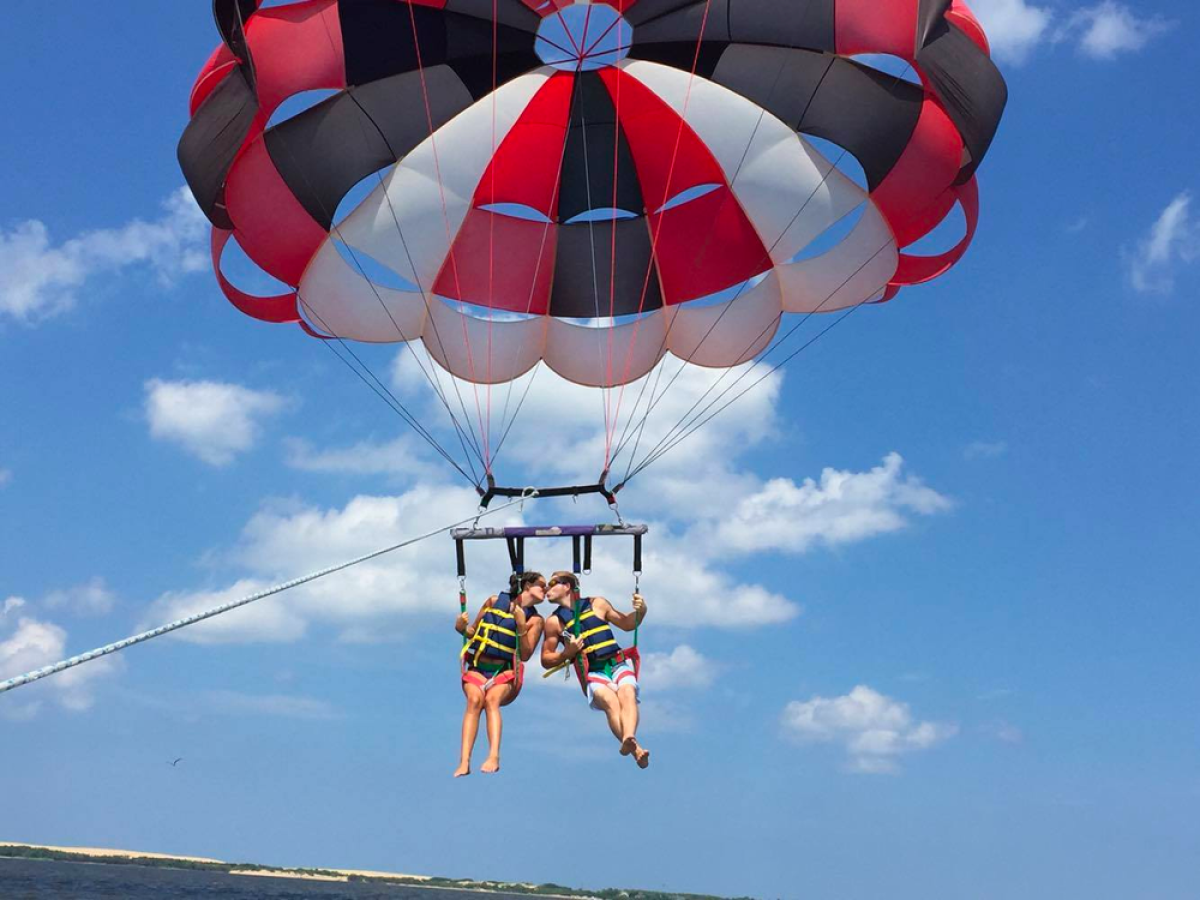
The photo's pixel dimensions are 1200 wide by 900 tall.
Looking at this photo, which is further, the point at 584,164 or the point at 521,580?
the point at 584,164

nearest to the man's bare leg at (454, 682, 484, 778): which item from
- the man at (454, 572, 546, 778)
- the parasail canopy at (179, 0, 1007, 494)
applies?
the man at (454, 572, 546, 778)

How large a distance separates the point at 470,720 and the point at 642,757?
4.87ft

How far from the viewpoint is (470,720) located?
1033cm

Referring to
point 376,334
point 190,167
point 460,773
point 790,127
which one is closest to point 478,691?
point 460,773

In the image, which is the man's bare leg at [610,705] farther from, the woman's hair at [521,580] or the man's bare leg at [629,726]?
the woman's hair at [521,580]

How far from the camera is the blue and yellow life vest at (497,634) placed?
1039 centimetres

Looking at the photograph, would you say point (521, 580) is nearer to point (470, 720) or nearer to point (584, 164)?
point (470, 720)

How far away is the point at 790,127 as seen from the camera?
1212 centimetres

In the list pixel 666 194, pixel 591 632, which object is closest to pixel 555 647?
pixel 591 632

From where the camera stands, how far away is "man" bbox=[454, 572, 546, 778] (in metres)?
10.4

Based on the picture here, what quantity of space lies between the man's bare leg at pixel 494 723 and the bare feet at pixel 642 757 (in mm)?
1103

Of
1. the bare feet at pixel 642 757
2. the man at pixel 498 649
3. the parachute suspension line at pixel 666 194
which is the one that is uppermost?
the parachute suspension line at pixel 666 194

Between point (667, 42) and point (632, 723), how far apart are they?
6265 mm

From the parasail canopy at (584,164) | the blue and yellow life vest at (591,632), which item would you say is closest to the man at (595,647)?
the blue and yellow life vest at (591,632)
